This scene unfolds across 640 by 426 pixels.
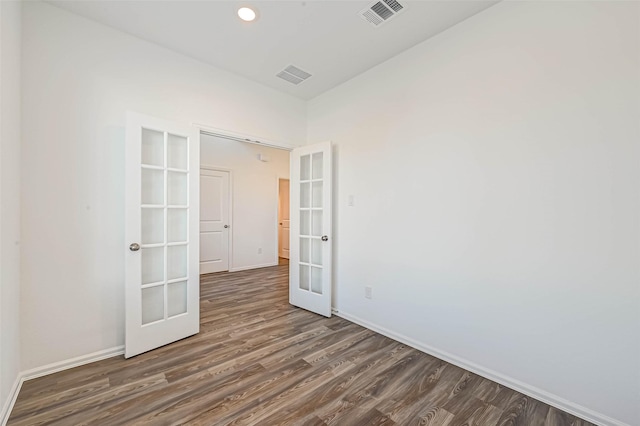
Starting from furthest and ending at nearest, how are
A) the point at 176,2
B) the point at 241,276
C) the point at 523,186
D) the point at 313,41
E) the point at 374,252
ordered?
the point at 241,276 → the point at 374,252 → the point at 313,41 → the point at 176,2 → the point at 523,186

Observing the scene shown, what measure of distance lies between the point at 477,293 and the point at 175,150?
310 cm

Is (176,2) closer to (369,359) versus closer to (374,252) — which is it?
(374,252)

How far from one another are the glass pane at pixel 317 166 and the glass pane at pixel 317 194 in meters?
0.11

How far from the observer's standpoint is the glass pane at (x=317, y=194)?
354 cm

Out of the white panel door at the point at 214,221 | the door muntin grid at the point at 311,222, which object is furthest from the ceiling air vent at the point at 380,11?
the white panel door at the point at 214,221

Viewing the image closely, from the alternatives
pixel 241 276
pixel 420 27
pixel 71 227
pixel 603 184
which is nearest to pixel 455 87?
pixel 420 27

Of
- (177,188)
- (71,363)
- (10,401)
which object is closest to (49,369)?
(71,363)

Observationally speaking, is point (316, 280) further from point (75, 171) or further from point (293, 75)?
point (75, 171)

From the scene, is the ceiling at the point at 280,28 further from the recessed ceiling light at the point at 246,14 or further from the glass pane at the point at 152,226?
the glass pane at the point at 152,226

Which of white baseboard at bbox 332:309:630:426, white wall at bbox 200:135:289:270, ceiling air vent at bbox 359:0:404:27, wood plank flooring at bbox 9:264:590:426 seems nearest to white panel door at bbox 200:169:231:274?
white wall at bbox 200:135:289:270

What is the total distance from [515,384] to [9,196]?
149 inches

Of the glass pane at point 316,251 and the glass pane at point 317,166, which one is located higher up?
the glass pane at point 317,166

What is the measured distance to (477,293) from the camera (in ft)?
7.20

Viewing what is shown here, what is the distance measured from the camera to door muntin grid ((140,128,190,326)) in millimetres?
2496
